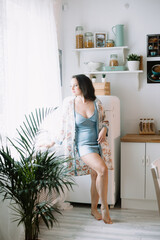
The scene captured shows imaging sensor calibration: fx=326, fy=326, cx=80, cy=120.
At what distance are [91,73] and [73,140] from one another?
1.09 m

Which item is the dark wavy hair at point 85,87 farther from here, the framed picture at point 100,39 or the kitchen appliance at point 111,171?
the framed picture at point 100,39

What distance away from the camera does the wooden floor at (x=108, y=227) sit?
3018mm

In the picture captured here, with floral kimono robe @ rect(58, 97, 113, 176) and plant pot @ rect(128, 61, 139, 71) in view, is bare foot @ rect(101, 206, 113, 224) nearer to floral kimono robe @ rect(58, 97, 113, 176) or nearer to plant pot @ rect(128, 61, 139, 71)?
floral kimono robe @ rect(58, 97, 113, 176)

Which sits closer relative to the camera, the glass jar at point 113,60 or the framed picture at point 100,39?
the glass jar at point 113,60

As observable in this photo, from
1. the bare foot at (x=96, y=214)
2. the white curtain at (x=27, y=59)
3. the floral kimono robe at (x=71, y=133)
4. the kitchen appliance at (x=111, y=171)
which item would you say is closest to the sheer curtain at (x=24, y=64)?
the white curtain at (x=27, y=59)

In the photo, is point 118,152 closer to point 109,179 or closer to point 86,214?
point 109,179

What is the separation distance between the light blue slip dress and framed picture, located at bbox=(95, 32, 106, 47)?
3.75 ft

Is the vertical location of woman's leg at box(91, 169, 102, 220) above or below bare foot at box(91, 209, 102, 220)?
above

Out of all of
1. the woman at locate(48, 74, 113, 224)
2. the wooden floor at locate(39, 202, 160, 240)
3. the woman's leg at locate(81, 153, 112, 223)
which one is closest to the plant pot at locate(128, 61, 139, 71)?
the woman at locate(48, 74, 113, 224)

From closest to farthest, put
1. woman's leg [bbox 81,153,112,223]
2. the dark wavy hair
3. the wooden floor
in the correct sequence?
1. the wooden floor
2. woman's leg [bbox 81,153,112,223]
3. the dark wavy hair

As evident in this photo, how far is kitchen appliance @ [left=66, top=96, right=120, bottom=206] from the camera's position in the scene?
3.66 m

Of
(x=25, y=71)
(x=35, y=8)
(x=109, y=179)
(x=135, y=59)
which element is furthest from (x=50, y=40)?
(x=109, y=179)

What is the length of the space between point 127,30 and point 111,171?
5.85ft

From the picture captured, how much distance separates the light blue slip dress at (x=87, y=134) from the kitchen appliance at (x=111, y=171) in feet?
0.99
